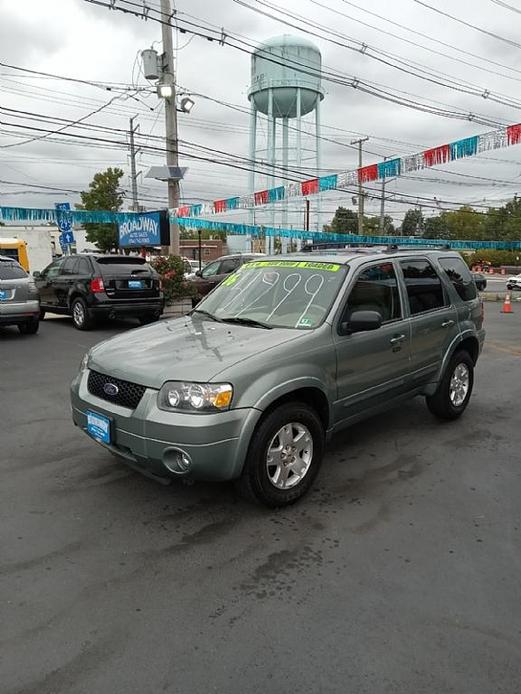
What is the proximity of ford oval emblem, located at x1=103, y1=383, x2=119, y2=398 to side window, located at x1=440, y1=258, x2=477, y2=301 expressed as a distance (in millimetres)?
3549

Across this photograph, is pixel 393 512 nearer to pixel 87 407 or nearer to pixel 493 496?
pixel 493 496

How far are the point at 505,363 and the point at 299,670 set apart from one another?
763 cm

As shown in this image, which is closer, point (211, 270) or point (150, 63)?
point (150, 63)

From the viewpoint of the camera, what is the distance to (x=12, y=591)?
105 inches

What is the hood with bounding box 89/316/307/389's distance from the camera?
324cm

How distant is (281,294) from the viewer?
433 cm

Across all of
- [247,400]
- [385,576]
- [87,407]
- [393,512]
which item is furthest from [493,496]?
[87,407]

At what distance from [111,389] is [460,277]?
3876 mm

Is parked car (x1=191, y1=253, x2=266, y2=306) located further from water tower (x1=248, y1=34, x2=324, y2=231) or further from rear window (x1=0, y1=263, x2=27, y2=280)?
water tower (x1=248, y1=34, x2=324, y2=231)

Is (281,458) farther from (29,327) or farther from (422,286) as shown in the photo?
(29,327)

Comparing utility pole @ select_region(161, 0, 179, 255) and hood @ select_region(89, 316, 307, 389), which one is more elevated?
utility pole @ select_region(161, 0, 179, 255)

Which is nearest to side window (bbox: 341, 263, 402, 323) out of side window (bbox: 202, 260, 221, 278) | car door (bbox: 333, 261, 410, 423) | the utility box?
car door (bbox: 333, 261, 410, 423)

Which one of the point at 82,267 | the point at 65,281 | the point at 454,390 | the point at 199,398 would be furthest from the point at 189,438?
the point at 65,281

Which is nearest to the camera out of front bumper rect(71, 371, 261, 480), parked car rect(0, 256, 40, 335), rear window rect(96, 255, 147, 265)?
front bumper rect(71, 371, 261, 480)
